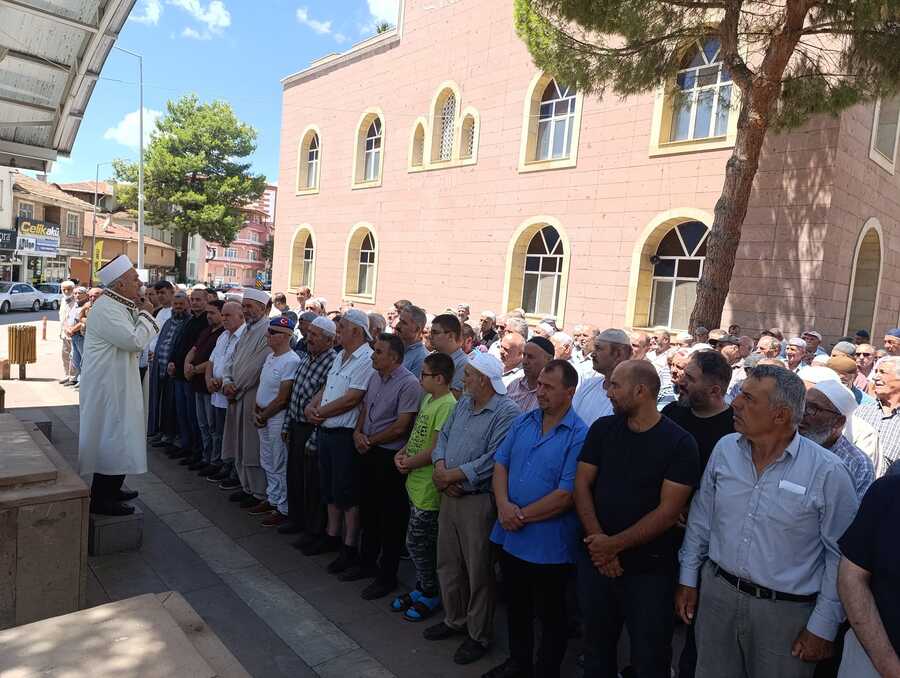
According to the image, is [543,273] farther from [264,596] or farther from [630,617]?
[630,617]

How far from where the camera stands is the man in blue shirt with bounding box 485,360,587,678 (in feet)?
10.3

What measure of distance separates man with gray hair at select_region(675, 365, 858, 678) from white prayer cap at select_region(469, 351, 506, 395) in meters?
1.33

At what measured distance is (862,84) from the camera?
28.7ft

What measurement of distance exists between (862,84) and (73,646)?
11.0 m

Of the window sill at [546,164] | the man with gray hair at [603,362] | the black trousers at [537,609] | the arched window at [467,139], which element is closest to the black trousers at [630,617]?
the black trousers at [537,609]

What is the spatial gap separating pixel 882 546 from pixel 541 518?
1.47m

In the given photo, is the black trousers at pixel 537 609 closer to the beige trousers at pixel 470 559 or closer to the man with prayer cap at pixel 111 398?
the beige trousers at pixel 470 559

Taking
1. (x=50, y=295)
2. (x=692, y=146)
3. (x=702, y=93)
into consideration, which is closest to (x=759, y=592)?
(x=692, y=146)

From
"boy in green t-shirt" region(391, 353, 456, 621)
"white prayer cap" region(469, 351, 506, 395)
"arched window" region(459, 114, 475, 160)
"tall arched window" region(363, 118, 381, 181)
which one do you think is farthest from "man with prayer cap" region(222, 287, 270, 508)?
"tall arched window" region(363, 118, 381, 181)

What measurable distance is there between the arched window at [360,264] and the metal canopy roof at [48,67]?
13.5 meters

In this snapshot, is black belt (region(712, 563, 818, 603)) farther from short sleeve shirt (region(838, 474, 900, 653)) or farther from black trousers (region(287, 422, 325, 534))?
black trousers (region(287, 422, 325, 534))

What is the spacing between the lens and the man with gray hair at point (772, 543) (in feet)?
7.72

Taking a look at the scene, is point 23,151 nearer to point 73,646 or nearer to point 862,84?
point 73,646

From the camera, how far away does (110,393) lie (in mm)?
4629
